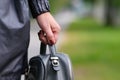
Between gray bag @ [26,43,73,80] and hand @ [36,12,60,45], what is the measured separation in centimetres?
7

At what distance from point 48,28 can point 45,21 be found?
45 millimetres

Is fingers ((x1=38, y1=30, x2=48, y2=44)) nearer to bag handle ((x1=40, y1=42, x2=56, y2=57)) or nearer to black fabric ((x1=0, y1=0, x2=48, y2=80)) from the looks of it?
bag handle ((x1=40, y1=42, x2=56, y2=57))

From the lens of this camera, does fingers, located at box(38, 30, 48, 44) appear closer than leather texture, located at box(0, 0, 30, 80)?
No

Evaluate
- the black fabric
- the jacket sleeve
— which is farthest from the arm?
the black fabric

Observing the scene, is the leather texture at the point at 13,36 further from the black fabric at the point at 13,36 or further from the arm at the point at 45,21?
the arm at the point at 45,21

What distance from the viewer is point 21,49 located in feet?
12.4

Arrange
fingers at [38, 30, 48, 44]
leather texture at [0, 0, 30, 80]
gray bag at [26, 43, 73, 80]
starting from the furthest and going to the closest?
fingers at [38, 30, 48, 44] → gray bag at [26, 43, 73, 80] → leather texture at [0, 0, 30, 80]

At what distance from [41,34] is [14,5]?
1.01 feet

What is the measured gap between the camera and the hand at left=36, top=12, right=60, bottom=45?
12.8ft

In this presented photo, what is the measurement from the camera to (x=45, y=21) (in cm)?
389

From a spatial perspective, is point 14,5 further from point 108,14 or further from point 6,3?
point 108,14

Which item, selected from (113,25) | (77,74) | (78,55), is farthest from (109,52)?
(113,25)

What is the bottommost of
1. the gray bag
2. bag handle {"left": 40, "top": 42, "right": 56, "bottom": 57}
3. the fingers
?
the gray bag

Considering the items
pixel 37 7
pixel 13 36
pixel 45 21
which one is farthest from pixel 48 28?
pixel 13 36
